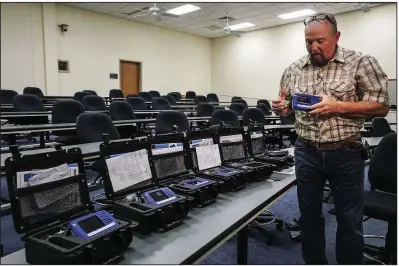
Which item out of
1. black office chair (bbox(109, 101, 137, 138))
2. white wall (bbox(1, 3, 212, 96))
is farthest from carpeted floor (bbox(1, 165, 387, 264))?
white wall (bbox(1, 3, 212, 96))

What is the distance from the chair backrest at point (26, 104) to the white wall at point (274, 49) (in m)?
5.91

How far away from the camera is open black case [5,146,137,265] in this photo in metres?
0.89

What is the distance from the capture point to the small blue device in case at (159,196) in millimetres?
1233

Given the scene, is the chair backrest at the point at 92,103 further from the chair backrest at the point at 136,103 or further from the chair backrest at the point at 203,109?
the chair backrest at the point at 203,109

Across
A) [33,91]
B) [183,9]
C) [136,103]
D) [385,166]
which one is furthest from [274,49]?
[385,166]

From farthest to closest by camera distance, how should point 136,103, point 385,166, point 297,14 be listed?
1. point 297,14
2. point 136,103
3. point 385,166

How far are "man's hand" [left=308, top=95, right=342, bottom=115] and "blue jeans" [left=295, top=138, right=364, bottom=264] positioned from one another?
0.68 ft

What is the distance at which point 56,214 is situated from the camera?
1071 mm

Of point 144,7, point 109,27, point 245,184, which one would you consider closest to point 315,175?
point 245,184

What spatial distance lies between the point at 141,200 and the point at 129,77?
8.71 meters

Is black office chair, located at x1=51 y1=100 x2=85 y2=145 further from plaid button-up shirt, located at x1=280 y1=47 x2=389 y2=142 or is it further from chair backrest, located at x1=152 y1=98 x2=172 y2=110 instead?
plaid button-up shirt, located at x1=280 y1=47 x2=389 y2=142

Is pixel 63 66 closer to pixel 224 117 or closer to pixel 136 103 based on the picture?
pixel 136 103

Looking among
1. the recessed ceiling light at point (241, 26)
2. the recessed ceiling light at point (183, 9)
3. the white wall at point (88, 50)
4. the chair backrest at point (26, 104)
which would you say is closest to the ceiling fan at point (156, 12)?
the recessed ceiling light at point (183, 9)

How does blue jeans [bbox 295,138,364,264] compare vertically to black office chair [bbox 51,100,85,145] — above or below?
below
